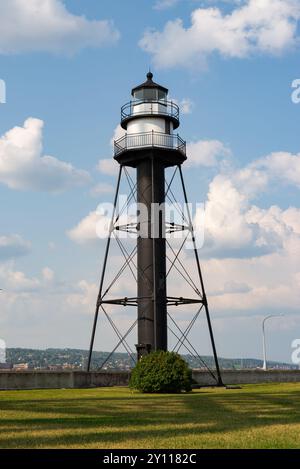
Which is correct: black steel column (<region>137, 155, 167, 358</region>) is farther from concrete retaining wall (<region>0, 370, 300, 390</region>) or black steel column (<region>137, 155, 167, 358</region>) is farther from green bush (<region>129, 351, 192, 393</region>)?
green bush (<region>129, 351, 192, 393</region>)

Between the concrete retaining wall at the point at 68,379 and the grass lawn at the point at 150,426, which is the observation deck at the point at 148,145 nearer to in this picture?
the concrete retaining wall at the point at 68,379

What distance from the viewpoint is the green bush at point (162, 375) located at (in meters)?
32.7

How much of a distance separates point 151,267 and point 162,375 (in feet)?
30.6

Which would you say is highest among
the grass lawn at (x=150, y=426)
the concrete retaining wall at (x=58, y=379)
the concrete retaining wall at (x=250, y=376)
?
the concrete retaining wall at (x=250, y=376)

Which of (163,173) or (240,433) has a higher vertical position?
(163,173)

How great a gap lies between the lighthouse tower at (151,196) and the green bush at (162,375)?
245 inches

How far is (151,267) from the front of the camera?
40.5 meters

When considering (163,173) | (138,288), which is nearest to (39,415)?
(138,288)

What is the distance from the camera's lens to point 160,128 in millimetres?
43188

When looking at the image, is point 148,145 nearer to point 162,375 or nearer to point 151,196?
point 151,196

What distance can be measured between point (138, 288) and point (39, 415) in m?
23.2

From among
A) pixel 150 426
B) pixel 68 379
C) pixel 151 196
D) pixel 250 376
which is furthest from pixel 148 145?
pixel 150 426

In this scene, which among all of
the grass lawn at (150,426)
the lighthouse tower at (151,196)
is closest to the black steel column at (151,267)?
the lighthouse tower at (151,196)
